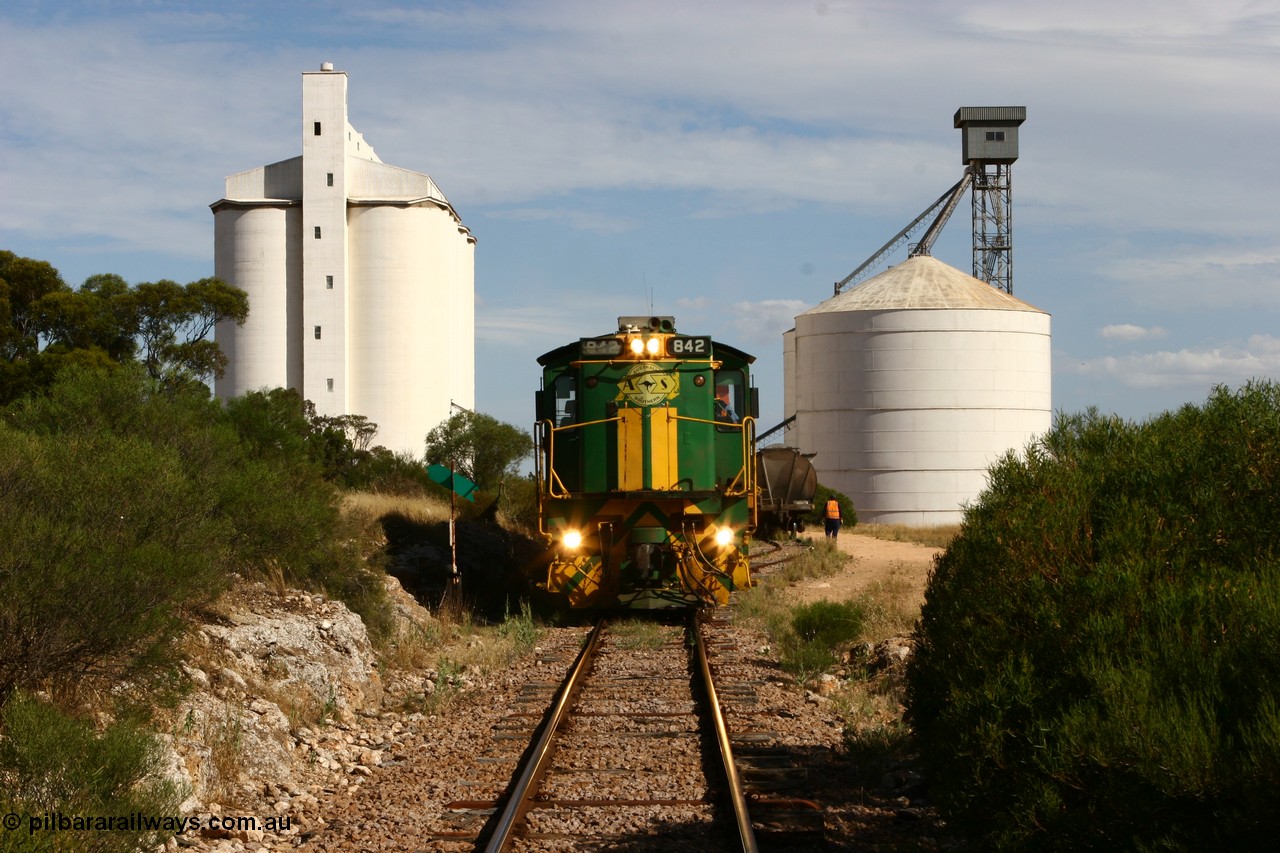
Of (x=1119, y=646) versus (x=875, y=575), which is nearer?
(x=1119, y=646)

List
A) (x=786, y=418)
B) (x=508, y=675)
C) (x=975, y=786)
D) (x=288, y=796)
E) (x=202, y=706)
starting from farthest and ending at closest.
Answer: (x=786, y=418) → (x=508, y=675) → (x=202, y=706) → (x=288, y=796) → (x=975, y=786)

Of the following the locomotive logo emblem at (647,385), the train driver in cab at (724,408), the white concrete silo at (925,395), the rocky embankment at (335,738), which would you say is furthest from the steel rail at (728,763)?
the white concrete silo at (925,395)

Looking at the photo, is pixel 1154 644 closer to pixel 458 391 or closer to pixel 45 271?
pixel 45 271

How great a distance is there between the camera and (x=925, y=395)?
157 ft

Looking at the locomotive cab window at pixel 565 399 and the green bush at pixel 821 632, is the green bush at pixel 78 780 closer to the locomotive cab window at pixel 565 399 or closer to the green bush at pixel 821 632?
the green bush at pixel 821 632

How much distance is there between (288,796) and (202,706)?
1160mm

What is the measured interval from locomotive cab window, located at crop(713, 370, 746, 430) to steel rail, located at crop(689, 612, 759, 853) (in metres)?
3.98

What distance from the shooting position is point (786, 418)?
53.2m

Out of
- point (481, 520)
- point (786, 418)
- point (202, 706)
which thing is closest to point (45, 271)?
point (481, 520)

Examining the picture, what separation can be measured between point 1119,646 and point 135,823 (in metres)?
5.09

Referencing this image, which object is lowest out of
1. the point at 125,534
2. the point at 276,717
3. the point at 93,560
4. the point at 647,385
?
the point at 276,717

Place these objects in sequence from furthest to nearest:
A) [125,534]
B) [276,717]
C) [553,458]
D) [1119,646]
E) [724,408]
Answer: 1. [724,408]
2. [553,458]
3. [276,717]
4. [125,534]
5. [1119,646]

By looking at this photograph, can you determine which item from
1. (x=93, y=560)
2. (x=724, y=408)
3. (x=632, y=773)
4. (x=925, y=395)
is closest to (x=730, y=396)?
(x=724, y=408)

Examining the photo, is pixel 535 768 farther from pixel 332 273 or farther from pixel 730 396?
pixel 332 273
